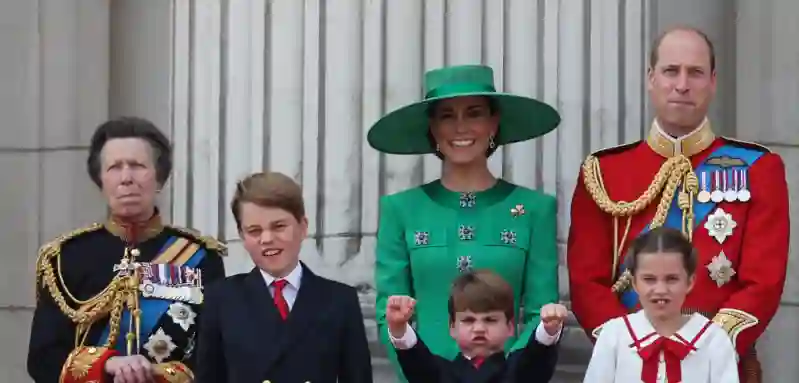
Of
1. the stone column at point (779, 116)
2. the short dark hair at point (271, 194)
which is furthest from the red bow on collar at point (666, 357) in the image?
the stone column at point (779, 116)

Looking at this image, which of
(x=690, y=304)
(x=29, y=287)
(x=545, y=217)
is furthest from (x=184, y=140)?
(x=690, y=304)

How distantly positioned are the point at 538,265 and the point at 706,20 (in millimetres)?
1457

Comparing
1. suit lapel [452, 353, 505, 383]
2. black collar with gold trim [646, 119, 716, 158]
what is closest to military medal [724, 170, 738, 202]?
→ black collar with gold trim [646, 119, 716, 158]

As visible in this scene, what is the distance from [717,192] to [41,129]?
2760 millimetres

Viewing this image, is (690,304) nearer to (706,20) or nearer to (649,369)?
(649,369)

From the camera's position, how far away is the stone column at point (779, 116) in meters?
5.57

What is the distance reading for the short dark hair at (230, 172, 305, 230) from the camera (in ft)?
14.0

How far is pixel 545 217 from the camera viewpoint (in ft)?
15.4

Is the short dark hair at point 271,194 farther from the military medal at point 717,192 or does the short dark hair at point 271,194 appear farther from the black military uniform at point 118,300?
the military medal at point 717,192

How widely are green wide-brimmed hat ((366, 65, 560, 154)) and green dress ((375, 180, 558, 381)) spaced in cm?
22

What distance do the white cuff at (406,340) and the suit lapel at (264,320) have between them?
0.94ft

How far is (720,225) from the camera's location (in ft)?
14.7

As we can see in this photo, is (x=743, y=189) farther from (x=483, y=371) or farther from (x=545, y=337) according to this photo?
(x=483, y=371)

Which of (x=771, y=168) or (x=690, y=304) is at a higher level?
(x=771, y=168)
